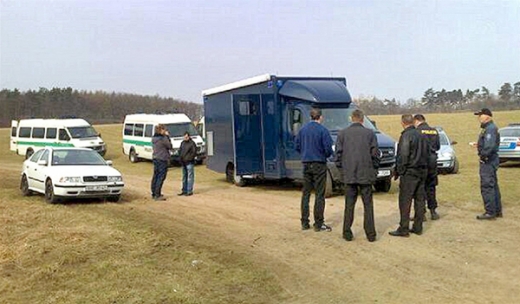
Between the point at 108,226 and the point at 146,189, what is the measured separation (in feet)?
24.4

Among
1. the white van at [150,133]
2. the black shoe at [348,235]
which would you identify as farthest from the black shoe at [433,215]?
the white van at [150,133]

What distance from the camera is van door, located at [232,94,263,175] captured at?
16312mm

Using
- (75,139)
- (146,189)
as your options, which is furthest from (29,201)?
(75,139)

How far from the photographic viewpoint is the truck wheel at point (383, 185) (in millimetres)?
15079

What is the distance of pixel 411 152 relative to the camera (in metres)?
9.19

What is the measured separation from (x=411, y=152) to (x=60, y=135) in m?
25.6

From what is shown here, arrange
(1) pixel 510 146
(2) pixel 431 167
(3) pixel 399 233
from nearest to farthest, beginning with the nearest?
(3) pixel 399 233, (2) pixel 431 167, (1) pixel 510 146

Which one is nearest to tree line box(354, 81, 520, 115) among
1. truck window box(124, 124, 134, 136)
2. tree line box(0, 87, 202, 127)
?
tree line box(0, 87, 202, 127)

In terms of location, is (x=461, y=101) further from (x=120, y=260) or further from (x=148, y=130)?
(x=120, y=260)

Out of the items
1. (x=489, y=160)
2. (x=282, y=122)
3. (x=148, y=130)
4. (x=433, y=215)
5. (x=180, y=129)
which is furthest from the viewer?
(x=148, y=130)

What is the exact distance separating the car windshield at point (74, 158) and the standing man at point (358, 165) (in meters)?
7.96

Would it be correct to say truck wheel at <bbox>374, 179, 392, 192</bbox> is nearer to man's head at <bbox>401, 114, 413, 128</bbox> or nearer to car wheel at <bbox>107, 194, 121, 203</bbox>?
man's head at <bbox>401, 114, 413, 128</bbox>

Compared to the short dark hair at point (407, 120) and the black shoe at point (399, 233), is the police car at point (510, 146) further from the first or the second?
the black shoe at point (399, 233)

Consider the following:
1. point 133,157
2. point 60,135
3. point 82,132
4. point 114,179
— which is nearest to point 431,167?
point 114,179
